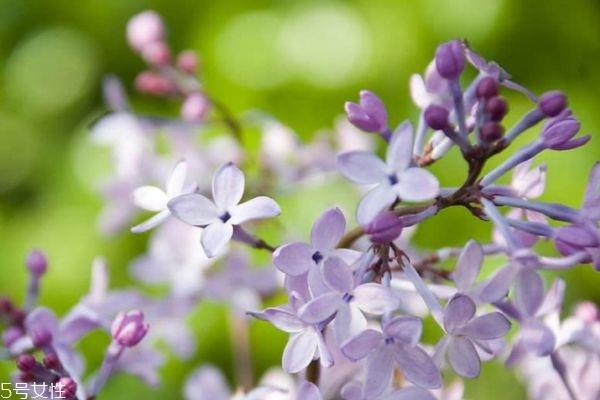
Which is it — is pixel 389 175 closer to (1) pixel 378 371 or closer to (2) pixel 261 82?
(1) pixel 378 371

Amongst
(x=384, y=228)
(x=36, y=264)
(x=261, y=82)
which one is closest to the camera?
(x=384, y=228)

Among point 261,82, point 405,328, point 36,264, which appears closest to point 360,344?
point 405,328

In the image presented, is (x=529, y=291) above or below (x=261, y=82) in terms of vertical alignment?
above

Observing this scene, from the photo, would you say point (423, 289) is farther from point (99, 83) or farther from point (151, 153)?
point (99, 83)

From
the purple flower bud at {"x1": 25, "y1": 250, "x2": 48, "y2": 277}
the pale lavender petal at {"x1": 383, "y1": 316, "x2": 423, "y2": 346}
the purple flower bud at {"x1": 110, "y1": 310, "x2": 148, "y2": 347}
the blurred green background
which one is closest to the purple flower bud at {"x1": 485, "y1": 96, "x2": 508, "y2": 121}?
the pale lavender petal at {"x1": 383, "y1": 316, "x2": 423, "y2": 346}

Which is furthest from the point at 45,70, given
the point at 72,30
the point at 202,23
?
the point at 202,23

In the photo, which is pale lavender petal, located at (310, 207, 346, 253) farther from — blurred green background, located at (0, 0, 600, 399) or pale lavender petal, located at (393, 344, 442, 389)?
blurred green background, located at (0, 0, 600, 399)

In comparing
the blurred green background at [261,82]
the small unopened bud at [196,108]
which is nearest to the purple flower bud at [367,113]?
the small unopened bud at [196,108]
